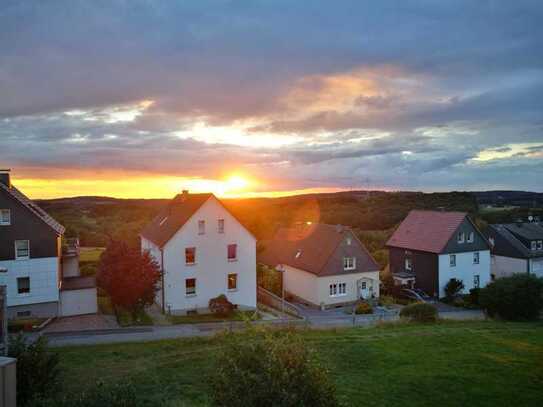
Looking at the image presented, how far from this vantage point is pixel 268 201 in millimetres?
103312

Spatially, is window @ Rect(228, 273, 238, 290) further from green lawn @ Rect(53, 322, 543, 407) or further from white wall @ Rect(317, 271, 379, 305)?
green lawn @ Rect(53, 322, 543, 407)

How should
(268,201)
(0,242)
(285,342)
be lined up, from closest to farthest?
(285,342)
(0,242)
(268,201)

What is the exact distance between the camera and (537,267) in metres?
50.0

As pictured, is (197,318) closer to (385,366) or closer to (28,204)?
(28,204)

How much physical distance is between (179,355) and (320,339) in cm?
636

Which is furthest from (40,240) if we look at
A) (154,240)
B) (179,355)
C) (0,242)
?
(179,355)

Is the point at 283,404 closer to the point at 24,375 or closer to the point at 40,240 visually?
the point at 24,375

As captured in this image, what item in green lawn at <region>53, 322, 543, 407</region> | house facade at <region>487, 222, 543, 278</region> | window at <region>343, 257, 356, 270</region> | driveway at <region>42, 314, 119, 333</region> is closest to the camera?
green lawn at <region>53, 322, 543, 407</region>

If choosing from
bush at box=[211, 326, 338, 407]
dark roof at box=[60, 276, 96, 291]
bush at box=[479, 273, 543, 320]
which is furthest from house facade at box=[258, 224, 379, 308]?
bush at box=[211, 326, 338, 407]

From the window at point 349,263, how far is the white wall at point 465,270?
30.2ft

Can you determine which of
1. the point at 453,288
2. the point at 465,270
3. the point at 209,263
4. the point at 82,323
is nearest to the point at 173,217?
the point at 209,263

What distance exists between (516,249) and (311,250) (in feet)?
80.6

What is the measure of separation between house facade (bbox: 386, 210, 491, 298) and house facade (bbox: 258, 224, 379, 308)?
6275mm

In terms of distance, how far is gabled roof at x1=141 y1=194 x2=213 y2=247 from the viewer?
33384 mm
